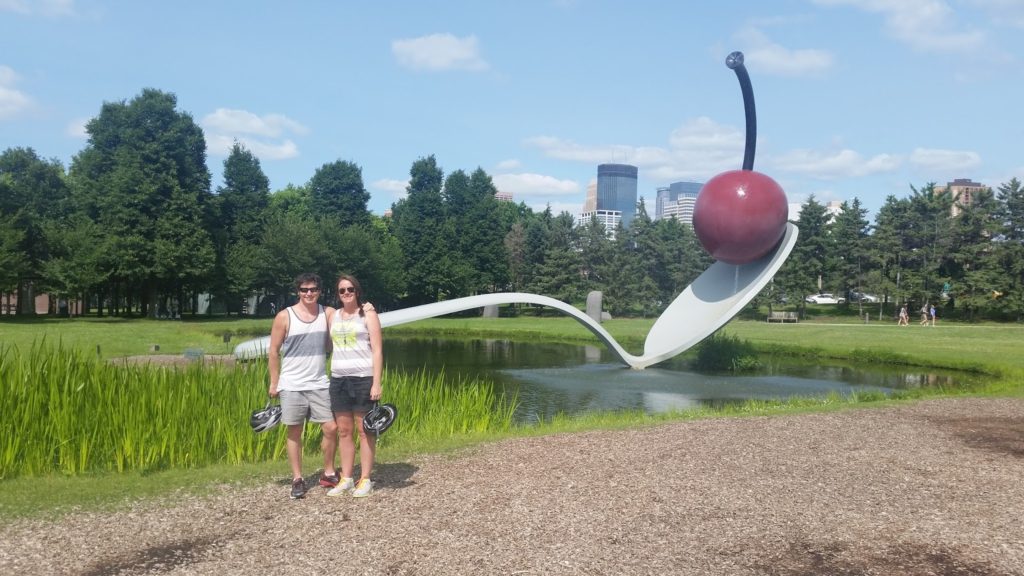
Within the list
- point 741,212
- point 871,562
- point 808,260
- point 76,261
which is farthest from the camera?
point 808,260

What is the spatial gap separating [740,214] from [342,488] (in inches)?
454

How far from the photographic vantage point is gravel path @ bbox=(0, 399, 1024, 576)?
4059mm

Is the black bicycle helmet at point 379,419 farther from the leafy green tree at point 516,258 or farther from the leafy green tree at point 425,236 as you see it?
the leafy green tree at point 516,258

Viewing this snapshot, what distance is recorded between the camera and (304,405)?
5.34m

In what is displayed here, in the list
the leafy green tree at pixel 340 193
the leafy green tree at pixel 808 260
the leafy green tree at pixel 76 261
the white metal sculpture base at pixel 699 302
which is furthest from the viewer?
the leafy green tree at pixel 340 193

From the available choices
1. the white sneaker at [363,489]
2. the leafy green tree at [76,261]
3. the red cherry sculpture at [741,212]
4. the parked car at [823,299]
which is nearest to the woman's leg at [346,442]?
the white sneaker at [363,489]

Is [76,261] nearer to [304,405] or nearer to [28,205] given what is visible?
[28,205]

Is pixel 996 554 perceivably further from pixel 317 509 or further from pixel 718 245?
pixel 718 245

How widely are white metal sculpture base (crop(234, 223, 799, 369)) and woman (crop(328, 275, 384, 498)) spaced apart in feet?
31.5

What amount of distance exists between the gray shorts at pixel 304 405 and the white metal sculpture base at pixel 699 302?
31.4ft

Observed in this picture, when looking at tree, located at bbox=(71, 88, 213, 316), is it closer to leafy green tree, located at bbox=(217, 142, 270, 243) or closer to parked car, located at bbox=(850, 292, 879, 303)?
leafy green tree, located at bbox=(217, 142, 270, 243)

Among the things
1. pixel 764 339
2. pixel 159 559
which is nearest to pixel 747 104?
pixel 764 339

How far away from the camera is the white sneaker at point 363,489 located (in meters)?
5.25

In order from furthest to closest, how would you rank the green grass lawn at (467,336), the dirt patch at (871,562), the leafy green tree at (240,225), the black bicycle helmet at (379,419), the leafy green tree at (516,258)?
1. the leafy green tree at (516,258)
2. the leafy green tree at (240,225)
3. the green grass lawn at (467,336)
4. the black bicycle helmet at (379,419)
5. the dirt patch at (871,562)
